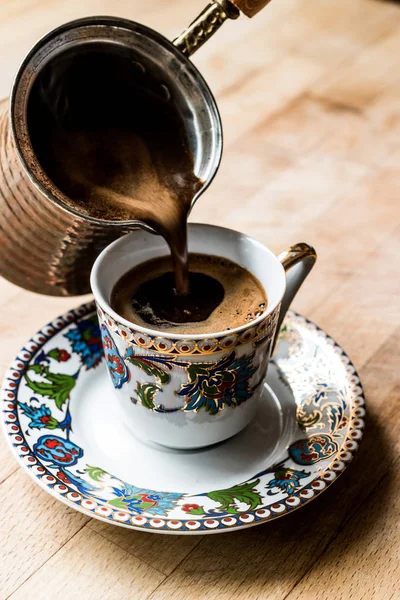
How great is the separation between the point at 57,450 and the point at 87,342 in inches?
7.0

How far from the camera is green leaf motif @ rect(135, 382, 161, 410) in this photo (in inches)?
29.4

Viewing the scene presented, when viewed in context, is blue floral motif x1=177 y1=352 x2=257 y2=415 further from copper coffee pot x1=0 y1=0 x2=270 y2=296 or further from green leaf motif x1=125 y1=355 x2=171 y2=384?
copper coffee pot x1=0 y1=0 x2=270 y2=296

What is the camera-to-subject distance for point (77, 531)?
73 centimetres

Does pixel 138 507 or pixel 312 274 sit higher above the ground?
pixel 138 507

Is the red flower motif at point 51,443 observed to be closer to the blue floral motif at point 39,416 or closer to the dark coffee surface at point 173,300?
the blue floral motif at point 39,416

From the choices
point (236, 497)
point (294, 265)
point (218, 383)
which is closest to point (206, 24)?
point (294, 265)

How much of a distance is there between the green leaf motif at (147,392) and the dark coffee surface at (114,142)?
0.14 m

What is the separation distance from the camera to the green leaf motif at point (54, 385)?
2.76 ft

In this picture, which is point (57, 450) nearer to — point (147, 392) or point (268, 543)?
point (147, 392)

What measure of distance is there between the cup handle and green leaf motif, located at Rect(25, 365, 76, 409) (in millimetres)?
234

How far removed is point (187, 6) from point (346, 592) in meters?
1.42

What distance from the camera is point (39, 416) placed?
807 millimetres

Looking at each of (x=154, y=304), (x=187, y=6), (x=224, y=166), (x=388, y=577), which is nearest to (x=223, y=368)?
(x=154, y=304)

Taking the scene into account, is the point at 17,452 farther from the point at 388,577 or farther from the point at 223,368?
the point at 388,577
